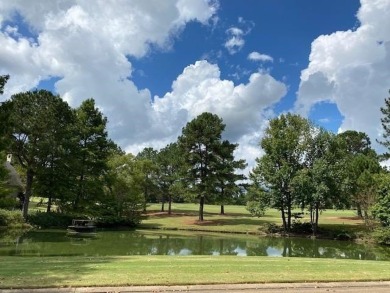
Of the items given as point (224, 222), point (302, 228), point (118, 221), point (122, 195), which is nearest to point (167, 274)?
point (302, 228)

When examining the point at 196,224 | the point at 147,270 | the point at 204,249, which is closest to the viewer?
the point at 147,270

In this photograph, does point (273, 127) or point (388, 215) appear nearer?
point (388, 215)

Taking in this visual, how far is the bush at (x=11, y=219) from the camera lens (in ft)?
132

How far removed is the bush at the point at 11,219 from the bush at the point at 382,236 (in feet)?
110

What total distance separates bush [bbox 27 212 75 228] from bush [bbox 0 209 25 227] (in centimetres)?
154

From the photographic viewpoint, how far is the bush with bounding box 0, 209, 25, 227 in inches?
1589

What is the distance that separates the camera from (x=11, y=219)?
4100 cm

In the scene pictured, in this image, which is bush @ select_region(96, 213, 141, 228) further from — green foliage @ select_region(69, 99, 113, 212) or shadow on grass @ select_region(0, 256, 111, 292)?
shadow on grass @ select_region(0, 256, 111, 292)

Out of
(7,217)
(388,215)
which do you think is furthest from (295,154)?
(7,217)

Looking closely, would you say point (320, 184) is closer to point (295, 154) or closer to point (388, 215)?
point (295, 154)

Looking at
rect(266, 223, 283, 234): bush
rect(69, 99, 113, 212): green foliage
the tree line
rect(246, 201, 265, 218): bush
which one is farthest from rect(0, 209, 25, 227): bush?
rect(266, 223, 283, 234): bush

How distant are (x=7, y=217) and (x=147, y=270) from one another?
107 feet

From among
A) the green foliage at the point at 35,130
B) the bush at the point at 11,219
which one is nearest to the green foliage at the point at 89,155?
the green foliage at the point at 35,130

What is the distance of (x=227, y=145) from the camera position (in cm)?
6150
